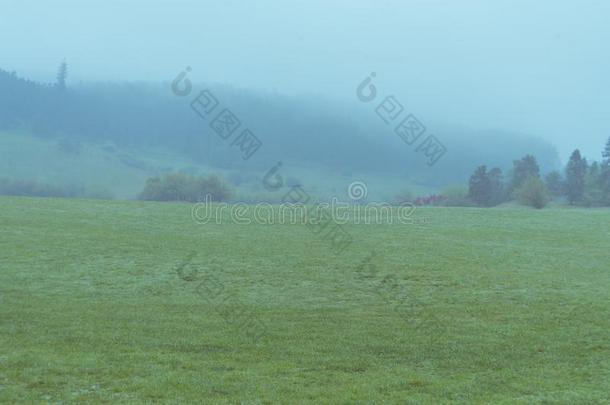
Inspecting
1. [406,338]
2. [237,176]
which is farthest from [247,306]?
[237,176]

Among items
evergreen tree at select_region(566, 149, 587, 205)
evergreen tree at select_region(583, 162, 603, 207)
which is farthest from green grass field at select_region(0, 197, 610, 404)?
evergreen tree at select_region(566, 149, 587, 205)

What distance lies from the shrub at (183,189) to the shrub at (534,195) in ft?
81.9

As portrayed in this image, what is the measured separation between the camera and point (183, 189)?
53094 millimetres

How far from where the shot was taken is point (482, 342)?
987cm

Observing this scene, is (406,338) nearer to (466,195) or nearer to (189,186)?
(189,186)

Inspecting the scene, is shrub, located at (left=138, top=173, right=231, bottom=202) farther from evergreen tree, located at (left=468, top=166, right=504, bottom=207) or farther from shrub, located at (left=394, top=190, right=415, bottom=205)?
evergreen tree, located at (left=468, top=166, right=504, bottom=207)

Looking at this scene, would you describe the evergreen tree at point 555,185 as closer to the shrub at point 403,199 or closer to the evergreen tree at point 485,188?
the evergreen tree at point 485,188

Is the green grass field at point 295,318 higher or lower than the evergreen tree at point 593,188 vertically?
lower

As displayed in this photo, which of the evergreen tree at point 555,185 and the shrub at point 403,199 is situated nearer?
the shrub at point 403,199

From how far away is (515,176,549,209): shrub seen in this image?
42469 millimetres

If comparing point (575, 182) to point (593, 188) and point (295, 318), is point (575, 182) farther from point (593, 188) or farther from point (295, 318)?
point (295, 318)

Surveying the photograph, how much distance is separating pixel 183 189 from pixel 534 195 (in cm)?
3012

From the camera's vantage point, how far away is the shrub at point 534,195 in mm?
42469

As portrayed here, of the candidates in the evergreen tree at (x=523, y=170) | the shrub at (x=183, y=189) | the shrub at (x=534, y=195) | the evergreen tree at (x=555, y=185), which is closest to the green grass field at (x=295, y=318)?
the shrub at (x=534, y=195)
